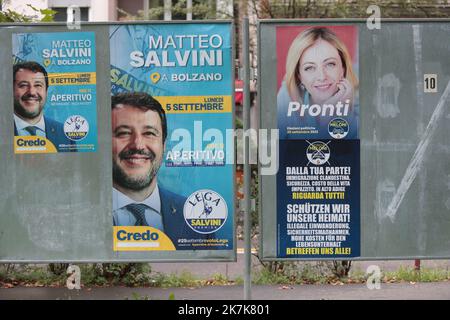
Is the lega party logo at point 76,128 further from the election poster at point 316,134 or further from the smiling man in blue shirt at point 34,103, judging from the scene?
the election poster at point 316,134

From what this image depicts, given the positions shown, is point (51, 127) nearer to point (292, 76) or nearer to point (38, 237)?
point (38, 237)

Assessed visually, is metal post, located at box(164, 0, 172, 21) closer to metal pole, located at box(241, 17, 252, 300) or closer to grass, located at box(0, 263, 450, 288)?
grass, located at box(0, 263, 450, 288)

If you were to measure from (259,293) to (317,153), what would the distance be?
217cm

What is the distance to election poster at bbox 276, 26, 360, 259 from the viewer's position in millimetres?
6812

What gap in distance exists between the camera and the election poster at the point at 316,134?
681 centimetres

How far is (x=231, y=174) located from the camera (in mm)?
6922

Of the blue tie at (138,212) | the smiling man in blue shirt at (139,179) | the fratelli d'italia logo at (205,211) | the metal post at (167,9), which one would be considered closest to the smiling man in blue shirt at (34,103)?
the smiling man in blue shirt at (139,179)

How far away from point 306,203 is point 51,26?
293 cm

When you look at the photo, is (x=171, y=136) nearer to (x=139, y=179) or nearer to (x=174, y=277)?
(x=139, y=179)

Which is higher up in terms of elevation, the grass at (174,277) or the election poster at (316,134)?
the election poster at (316,134)

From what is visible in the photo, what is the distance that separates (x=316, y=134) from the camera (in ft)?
22.4

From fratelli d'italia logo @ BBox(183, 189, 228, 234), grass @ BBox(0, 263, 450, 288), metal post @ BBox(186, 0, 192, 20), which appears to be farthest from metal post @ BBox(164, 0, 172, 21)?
fratelli d'italia logo @ BBox(183, 189, 228, 234)

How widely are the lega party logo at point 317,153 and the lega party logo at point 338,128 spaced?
10 centimetres

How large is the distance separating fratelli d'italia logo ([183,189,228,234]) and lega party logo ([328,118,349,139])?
3.96 feet
